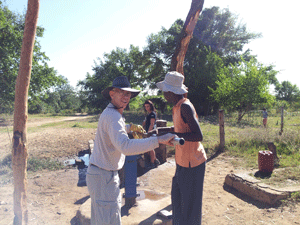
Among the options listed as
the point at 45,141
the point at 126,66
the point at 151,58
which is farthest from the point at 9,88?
the point at 126,66

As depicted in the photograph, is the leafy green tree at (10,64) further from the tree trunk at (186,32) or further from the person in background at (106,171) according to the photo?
the person in background at (106,171)

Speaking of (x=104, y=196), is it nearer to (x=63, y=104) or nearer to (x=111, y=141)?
(x=111, y=141)

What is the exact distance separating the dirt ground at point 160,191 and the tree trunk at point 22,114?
71 cm

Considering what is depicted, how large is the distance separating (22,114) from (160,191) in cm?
335

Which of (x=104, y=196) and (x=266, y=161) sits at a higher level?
(x=104, y=196)

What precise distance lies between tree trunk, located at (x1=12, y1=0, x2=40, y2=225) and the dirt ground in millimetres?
708

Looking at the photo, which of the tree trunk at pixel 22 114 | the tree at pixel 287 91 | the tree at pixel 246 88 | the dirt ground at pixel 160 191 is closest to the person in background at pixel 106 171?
the tree trunk at pixel 22 114

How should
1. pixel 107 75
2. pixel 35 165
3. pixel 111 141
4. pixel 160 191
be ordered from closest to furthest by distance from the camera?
pixel 111 141 < pixel 160 191 < pixel 35 165 < pixel 107 75

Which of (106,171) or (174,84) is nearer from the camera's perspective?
(106,171)

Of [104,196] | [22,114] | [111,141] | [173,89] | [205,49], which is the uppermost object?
[205,49]

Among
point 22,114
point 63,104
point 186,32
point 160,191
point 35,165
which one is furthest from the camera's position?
point 63,104

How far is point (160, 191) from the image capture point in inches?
203

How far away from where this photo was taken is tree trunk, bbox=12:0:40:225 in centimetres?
331

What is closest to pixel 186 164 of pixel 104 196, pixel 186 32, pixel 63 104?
pixel 104 196
